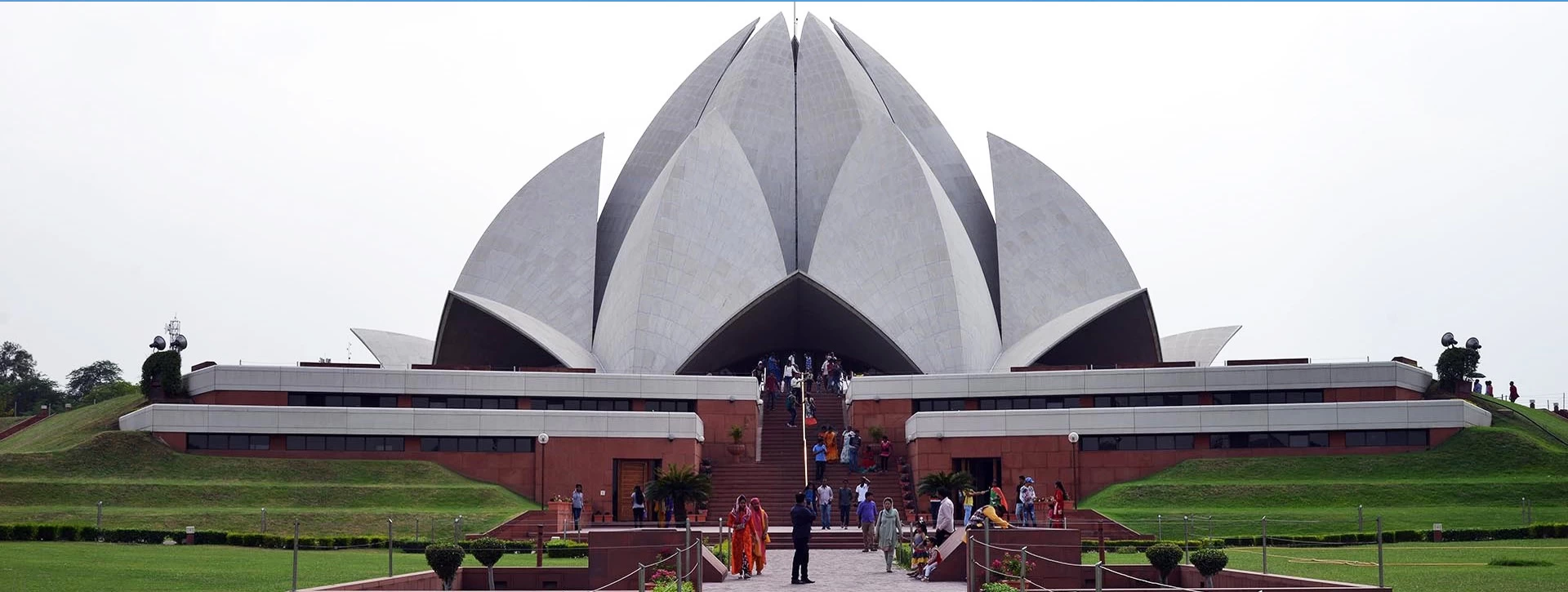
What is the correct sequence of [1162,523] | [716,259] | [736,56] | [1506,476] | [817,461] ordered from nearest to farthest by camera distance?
[1162,523]
[1506,476]
[817,461]
[716,259]
[736,56]

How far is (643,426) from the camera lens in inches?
1180

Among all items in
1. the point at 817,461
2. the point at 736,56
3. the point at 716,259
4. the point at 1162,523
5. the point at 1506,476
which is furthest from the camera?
the point at 736,56

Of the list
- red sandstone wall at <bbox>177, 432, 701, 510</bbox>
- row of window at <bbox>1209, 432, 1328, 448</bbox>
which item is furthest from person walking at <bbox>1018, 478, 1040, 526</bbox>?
red sandstone wall at <bbox>177, 432, 701, 510</bbox>

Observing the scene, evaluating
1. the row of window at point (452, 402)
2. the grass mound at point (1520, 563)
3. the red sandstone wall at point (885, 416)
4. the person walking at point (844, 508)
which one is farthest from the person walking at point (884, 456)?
the grass mound at point (1520, 563)

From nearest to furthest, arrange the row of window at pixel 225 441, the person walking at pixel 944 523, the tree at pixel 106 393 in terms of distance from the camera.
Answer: the person walking at pixel 944 523 → the row of window at pixel 225 441 → the tree at pixel 106 393

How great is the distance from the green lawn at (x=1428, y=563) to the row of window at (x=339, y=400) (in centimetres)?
1629

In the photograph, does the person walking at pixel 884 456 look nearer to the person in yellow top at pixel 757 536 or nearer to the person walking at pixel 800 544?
the person in yellow top at pixel 757 536

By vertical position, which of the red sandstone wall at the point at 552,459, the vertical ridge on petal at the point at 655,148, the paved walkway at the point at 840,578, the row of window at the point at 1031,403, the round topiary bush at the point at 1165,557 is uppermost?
the vertical ridge on petal at the point at 655,148

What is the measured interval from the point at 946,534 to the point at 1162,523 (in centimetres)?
625

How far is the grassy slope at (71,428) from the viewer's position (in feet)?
96.2

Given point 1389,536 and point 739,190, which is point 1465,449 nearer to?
point 1389,536

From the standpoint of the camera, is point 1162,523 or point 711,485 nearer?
point 1162,523

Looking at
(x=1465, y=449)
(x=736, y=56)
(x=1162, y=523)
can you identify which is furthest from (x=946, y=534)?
(x=736, y=56)

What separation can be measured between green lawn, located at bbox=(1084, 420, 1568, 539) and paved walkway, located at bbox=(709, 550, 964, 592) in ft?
17.6
